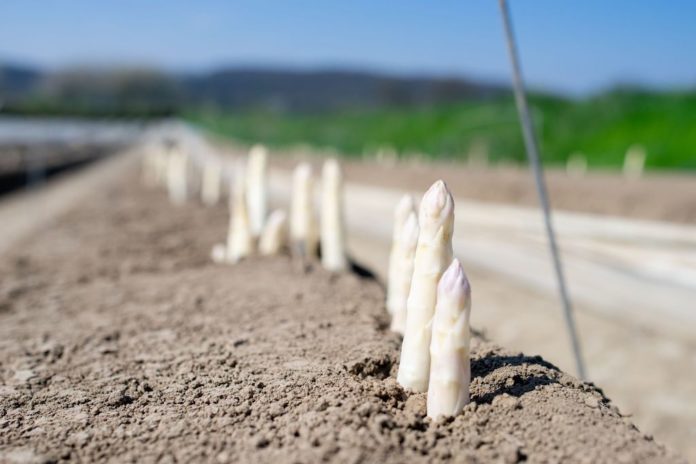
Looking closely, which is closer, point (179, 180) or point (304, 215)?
point (304, 215)

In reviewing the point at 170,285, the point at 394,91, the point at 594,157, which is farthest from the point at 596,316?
the point at 394,91

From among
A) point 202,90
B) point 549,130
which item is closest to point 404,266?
point 549,130

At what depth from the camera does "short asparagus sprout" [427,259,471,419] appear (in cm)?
216

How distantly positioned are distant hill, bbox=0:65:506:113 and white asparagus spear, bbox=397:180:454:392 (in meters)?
65.4

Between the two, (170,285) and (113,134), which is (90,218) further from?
A: (113,134)

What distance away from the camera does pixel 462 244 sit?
7766mm

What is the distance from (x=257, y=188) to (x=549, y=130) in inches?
810

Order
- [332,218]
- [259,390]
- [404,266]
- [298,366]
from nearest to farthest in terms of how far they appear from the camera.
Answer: [259,390], [298,366], [404,266], [332,218]

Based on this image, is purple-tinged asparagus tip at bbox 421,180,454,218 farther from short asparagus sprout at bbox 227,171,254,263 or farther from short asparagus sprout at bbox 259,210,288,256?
short asparagus sprout at bbox 227,171,254,263

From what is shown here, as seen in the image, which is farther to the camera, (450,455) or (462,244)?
(462,244)

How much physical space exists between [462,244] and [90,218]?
6.16m

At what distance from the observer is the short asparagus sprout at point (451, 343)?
7.10 ft

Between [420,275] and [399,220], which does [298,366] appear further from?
[399,220]

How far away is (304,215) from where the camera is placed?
5844 mm
